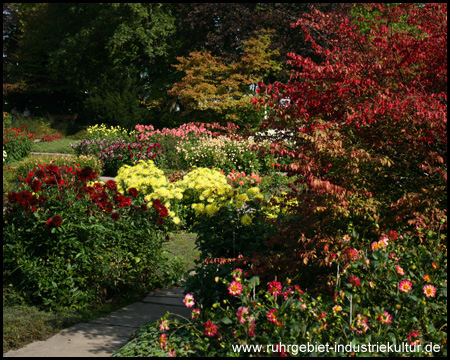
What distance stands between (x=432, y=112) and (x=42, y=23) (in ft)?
106

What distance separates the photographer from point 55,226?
3.94m

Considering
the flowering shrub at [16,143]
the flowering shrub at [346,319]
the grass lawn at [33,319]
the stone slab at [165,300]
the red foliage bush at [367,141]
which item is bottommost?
the flowering shrub at [16,143]

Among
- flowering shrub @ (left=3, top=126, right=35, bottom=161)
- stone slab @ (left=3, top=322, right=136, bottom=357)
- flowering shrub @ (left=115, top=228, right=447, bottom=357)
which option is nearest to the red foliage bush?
flowering shrub @ (left=115, top=228, right=447, bottom=357)

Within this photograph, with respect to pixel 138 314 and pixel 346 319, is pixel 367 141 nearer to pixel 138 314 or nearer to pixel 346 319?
pixel 346 319

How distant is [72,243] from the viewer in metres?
4.00

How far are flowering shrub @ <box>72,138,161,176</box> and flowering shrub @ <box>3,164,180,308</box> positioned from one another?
7.85m

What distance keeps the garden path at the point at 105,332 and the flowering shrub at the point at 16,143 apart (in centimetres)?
1245

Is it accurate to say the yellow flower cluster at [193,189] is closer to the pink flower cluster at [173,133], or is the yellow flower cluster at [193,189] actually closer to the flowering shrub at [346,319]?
the flowering shrub at [346,319]

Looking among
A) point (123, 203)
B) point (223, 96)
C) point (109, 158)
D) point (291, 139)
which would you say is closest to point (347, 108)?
point (291, 139)

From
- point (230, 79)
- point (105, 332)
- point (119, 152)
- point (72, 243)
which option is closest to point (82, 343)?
point (105, 332)

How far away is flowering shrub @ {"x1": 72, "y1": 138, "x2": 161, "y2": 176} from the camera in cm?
1254

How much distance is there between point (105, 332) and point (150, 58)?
79.0 feet

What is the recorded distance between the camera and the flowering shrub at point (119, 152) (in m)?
12.5

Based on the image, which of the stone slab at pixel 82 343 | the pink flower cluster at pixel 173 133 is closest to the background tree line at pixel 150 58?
the pink flower cluster at pixel 173 133
